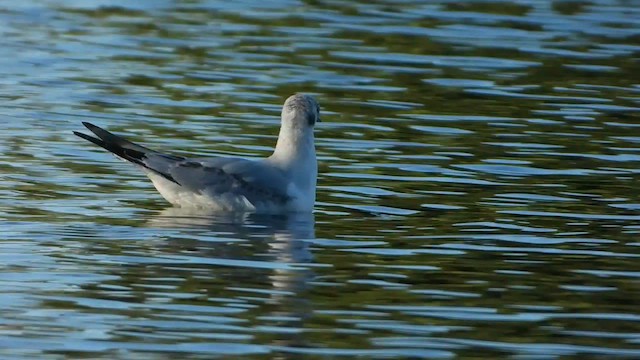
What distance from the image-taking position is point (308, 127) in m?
14.1

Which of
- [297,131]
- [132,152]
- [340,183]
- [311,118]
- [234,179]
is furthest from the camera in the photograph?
[340,183]

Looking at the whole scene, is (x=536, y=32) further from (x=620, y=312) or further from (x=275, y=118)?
(x=620, y=312)

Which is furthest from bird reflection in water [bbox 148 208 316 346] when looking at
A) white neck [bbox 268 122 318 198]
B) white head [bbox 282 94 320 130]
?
white head [bbox 282 94 320 130]

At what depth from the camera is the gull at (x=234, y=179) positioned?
13.7 m

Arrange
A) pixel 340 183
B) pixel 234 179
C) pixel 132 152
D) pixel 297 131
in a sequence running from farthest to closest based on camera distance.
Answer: pixel 340 183 → pixel 297 131 → pixel 132 152 → pixel 234 179

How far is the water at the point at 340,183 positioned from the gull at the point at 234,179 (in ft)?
0.62

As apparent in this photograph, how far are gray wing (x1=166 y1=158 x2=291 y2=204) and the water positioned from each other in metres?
0.23

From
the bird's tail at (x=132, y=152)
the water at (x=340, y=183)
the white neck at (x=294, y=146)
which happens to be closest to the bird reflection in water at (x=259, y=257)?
the water at (x=340, y=183)

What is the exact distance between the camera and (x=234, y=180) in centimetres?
1369

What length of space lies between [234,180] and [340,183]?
1.63 metres

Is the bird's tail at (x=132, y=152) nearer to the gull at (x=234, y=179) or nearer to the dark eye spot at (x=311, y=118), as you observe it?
the gull at (x=234, y=179)

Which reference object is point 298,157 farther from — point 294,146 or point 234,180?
point 234,180

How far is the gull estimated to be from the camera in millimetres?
13688

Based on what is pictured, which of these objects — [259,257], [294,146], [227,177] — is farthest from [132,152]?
[259,257]
